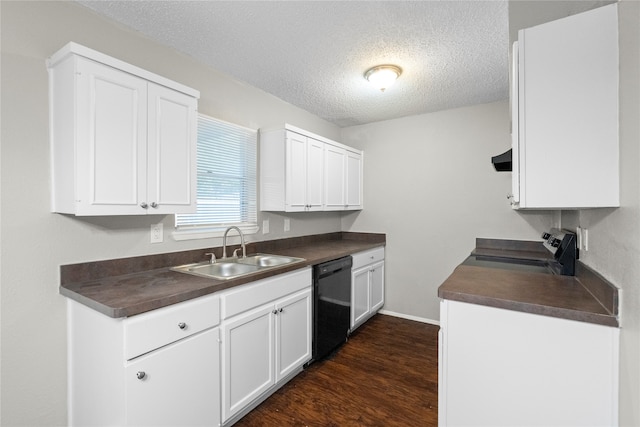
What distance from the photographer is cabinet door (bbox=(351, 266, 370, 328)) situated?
3146 millimetres

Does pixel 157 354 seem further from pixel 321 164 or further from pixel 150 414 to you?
pixel 321 164

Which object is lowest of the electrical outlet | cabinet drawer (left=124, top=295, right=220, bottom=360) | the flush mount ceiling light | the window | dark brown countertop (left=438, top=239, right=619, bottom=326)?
cabinet drawer (left=124, top=295, right=220, bottom=360)

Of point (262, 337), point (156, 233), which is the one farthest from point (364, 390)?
point (156, 233)

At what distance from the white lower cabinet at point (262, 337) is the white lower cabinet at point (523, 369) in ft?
3.65

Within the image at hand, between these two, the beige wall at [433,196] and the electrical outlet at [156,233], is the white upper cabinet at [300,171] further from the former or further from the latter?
the electrical outlet at [156,233]

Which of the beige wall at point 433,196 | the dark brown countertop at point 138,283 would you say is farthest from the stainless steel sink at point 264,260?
the beige wall at point 433,196

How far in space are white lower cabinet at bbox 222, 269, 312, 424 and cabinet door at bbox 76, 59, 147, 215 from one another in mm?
788

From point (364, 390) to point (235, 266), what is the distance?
135 cm

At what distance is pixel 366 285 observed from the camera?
11.2 ft

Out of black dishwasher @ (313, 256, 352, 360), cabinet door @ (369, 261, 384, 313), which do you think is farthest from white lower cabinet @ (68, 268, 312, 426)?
cabinet door @ (369, 261, 384, 313)

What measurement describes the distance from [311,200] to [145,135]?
1733 millimetres

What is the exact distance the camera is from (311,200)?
3.15m

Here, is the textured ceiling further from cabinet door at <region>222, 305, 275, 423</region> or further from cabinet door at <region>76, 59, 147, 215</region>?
cabinet door at <region>222, 305, 275, 423</region>

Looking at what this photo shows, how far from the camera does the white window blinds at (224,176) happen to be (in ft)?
7.86
